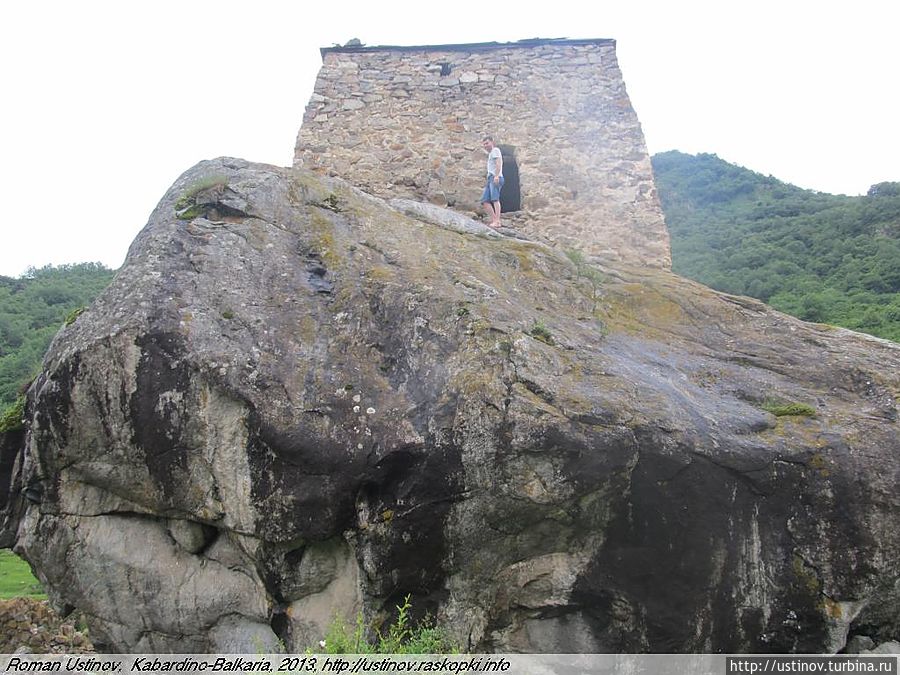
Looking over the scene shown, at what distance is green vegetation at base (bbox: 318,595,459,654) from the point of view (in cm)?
404

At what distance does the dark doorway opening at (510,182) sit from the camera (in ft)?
32.2

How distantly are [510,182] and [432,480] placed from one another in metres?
6.42

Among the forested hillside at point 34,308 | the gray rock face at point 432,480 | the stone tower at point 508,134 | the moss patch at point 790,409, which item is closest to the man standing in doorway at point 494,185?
the stone tower at point 508,134

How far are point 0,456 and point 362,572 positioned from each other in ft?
8.85

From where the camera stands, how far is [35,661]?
5.87 m

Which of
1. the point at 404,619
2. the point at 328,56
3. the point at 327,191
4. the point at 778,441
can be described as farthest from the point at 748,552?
the point at 328,56

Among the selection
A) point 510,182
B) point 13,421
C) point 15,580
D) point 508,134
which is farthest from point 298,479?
point 15,580

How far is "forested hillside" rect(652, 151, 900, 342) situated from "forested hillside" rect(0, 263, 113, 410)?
14.5 meters

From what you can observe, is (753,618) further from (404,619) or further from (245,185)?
(245,185)

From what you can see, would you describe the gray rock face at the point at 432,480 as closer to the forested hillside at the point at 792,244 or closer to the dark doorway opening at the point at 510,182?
the dark doorway opening at the point at 510,182

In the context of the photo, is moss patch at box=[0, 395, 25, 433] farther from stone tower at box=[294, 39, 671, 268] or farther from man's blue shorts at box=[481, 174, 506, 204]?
man's blue shorts at box=[481, 174, 506, 204]

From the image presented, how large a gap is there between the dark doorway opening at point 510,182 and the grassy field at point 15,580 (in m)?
7.19

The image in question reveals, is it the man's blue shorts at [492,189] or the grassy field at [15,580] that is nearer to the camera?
the man's blue shorts at [492,189]

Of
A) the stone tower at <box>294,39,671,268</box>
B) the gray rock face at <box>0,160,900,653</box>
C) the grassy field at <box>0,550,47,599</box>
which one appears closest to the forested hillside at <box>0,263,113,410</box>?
the grassy field at <box>0,550,47,599</box>
